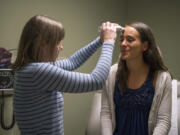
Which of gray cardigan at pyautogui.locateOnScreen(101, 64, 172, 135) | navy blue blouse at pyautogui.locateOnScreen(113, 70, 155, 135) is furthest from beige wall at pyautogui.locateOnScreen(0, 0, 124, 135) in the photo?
gray cardigan at pyautogui.locateOnScreen(101, 64, 172, 135)

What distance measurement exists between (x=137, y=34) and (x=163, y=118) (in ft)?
1.70

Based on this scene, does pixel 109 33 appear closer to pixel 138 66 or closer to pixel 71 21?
pixel 138 66

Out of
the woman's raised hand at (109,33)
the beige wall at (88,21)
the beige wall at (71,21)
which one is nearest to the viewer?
the woman's raised hand at (109,33)

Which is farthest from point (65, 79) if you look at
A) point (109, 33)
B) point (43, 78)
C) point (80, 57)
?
point (80, 57)

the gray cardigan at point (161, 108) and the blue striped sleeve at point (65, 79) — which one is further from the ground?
the blue striped sleeve at point (65, 79)

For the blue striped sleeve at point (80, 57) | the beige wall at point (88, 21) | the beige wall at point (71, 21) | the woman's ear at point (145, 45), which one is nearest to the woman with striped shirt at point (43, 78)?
the blue striped sleeve at point (80, 57)

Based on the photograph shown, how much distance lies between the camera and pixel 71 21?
232 centimetres

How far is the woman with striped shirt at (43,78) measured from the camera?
0.94 metres

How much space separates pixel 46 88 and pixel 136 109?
23.3 inches

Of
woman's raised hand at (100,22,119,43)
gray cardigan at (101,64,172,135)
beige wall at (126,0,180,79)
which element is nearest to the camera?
woman's raised hand at (100,22,119,43)

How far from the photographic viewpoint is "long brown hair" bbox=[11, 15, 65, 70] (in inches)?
38.9

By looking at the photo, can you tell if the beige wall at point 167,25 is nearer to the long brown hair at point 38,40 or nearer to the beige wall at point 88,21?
the beige wall at point 88,21

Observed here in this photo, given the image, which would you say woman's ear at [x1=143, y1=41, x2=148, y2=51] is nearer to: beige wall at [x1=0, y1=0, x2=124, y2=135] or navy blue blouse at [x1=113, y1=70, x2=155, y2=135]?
navy blue blouse at [x1=113, y1=70, x2=155, y2=135]

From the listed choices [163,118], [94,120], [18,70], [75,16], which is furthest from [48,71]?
[75,16]
